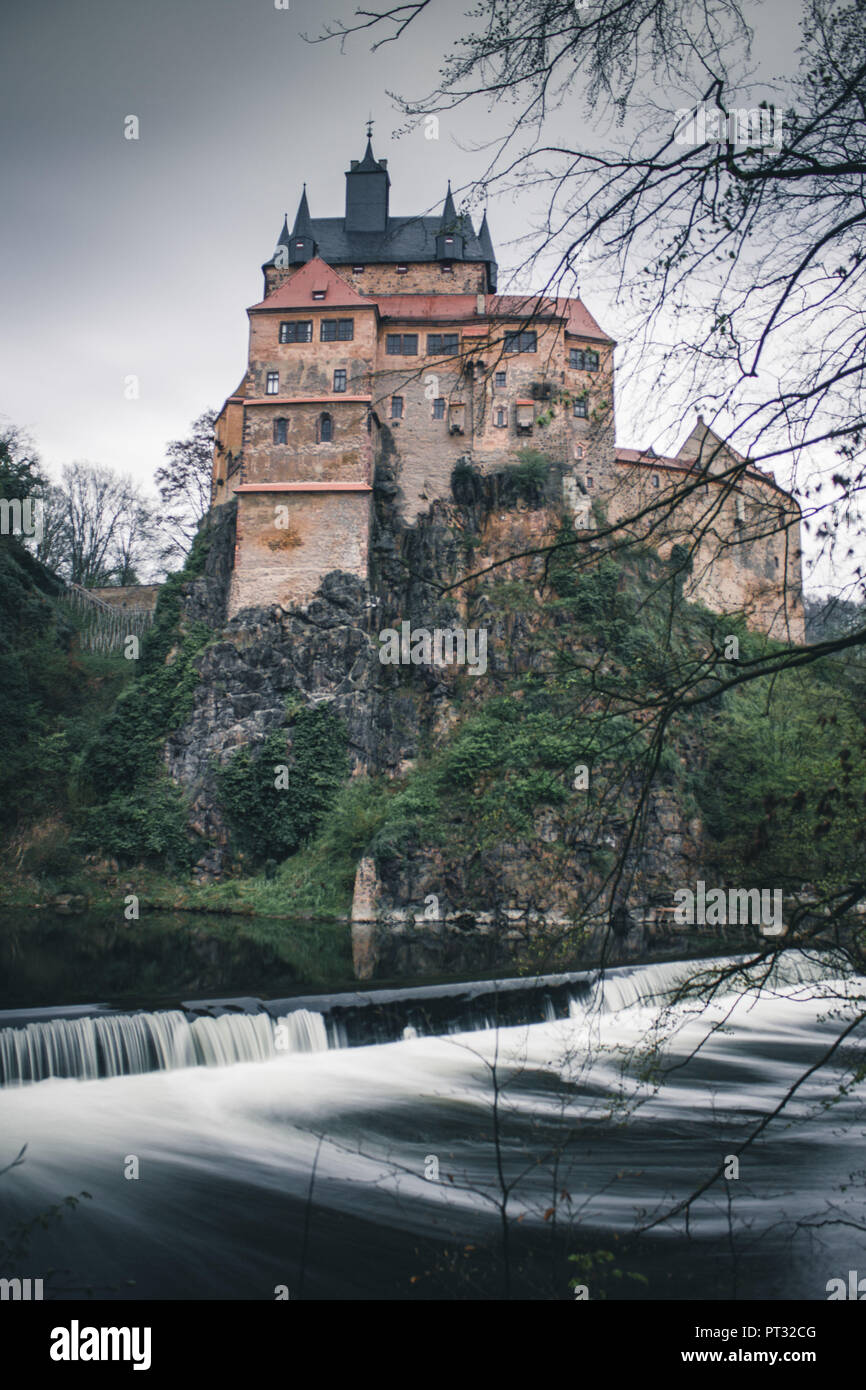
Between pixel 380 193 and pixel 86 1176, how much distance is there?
143ft

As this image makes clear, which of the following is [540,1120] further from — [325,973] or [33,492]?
[33,492]

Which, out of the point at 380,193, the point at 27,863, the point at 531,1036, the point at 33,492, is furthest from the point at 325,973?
the point at 380,193

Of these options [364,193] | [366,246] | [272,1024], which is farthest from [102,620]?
[272,1024]

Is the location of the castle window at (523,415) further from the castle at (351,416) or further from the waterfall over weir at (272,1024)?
the waterfall over weir at (272,1024)

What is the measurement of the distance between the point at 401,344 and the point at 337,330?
3.15 metres

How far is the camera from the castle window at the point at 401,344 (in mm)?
37781

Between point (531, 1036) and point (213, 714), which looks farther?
point (213, 714)

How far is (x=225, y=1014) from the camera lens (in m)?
11.7

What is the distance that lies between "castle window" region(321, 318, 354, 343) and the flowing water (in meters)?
29.1

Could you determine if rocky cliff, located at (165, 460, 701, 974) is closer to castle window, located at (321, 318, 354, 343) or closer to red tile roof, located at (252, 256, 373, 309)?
castle window, located at (321, 318, 354, 343)
